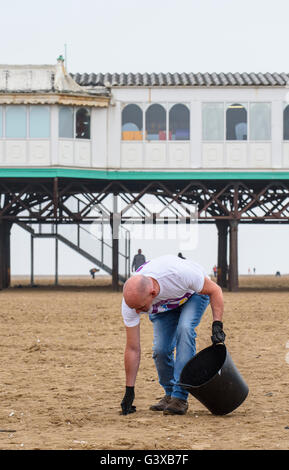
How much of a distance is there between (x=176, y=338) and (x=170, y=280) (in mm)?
681

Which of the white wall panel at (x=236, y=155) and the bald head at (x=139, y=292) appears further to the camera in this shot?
the white wall panel at (x=236, y=155)

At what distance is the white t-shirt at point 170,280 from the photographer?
6.83 meters

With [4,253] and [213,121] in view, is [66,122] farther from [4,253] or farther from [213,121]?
[4,253]

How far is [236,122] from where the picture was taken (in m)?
28.5

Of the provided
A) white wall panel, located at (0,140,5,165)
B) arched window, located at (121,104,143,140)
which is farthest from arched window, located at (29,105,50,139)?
arched window, located at (121,104,143,140)

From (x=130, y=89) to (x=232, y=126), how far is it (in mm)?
3873

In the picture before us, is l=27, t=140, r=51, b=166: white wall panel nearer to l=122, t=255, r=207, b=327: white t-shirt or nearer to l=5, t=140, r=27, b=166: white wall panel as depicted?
l=5, t=140, r=27, b=166: white wall panel

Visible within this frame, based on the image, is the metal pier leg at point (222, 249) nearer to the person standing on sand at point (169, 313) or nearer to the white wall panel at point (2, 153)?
the white wall panel at point (2, 153)

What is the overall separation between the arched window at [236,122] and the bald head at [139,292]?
22396mm

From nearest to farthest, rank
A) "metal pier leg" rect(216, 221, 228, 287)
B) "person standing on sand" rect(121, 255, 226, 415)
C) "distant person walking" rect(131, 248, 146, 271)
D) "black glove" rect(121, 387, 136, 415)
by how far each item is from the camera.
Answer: "person standing on sand" rect(121, 255, 226, 415), "black glove" rect(121, 387, 136, 415), "distant person walking" rect(131, 248, 146, 271), "metal pier leg" rect(216, 221, 228, 287)

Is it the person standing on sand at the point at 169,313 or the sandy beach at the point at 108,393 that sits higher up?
the person standing on sand at the point at 169,313

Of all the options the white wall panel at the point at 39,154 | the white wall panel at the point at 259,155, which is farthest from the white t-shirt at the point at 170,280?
the white wall panel at the point at 259,155

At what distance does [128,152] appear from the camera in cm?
2836

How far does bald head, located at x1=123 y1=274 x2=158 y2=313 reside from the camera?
6.46 metres
